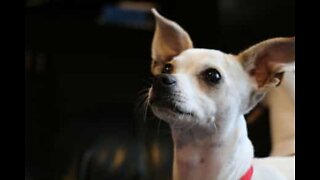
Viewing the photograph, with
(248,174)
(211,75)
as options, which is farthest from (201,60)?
(248,174)

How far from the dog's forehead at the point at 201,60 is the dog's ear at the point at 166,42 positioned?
0.7 inches

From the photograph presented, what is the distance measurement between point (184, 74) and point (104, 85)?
5.4 inches

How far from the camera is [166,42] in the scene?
0.54 meters

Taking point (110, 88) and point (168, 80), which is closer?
point (168, 80)

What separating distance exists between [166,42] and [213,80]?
7 centimetres

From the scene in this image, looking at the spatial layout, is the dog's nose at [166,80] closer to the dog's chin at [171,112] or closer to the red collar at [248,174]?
the dog's chin at [171,112]

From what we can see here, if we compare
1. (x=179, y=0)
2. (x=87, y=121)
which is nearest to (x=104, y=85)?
Result: (x=87, y=121)

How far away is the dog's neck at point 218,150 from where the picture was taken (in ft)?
1.68

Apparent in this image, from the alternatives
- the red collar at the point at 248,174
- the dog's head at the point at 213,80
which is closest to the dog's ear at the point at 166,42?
the dog's head at the point at 213,80

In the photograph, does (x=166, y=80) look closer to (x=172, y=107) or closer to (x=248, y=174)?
(x=172, y=107)

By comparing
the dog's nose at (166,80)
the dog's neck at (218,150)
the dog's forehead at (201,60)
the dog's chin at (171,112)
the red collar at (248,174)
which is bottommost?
the red collar at (248,174)

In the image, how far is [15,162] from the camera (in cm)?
56

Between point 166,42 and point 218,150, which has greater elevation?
point 166,42
